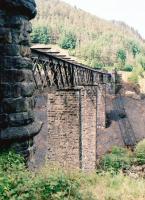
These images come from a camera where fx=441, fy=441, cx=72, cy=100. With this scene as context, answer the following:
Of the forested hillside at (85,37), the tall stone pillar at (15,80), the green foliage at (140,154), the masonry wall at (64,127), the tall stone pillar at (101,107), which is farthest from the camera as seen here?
the forested hillside at (85,37)

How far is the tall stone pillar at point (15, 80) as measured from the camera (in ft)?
22.2

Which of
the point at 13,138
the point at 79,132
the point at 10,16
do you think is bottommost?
the point at 79,132

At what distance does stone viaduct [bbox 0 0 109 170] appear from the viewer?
6.81 m

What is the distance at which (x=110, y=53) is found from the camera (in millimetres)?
88125

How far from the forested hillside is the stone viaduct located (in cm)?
5077

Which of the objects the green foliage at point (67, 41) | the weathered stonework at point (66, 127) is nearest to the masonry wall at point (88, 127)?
the weathered stonework at point (66, 127)

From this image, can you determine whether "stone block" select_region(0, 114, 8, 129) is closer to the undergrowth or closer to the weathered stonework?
the undergrowth

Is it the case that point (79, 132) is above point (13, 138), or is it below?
below

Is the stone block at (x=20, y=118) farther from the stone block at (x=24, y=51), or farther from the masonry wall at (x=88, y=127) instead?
the masonry wall at (x=88, y=127)

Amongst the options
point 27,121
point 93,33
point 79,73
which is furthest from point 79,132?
point 93,33

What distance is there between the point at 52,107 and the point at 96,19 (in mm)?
129356

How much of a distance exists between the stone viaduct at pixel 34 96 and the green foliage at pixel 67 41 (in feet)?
229

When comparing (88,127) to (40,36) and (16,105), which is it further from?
(40,36)

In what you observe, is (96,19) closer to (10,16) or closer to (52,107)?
(52,107)
